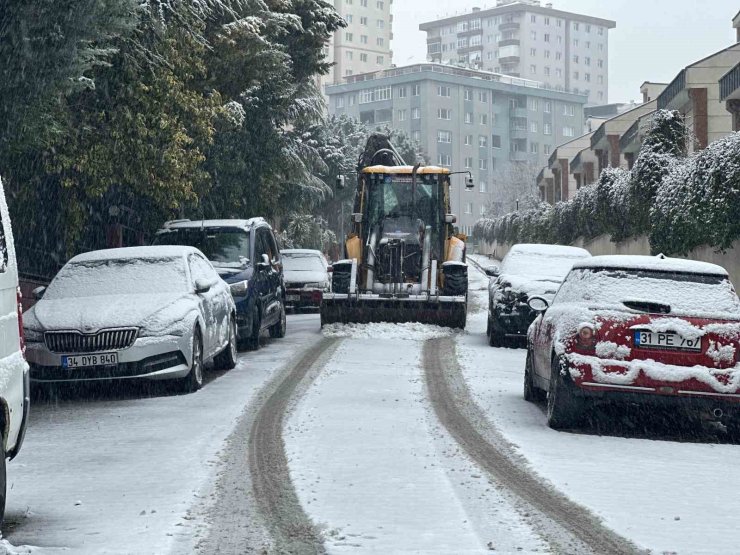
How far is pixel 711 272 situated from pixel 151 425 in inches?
196

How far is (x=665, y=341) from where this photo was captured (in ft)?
32.4

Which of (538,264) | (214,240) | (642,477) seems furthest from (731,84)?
(642,477)

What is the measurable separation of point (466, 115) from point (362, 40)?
98.6 ft

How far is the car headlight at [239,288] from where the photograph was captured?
17156mm

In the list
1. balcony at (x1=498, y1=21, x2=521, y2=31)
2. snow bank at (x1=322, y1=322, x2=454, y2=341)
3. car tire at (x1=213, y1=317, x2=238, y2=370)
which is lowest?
snow bank at (x1=322, y1=322, x2=454, y2=341)

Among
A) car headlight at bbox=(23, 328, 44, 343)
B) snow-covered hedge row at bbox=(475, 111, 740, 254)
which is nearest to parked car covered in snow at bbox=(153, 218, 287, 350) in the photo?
car headlight at bbox=(23, 328, 44, 343)

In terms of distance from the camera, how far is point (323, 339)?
63.8 feet

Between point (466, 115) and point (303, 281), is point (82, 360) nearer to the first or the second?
point (303, 281)

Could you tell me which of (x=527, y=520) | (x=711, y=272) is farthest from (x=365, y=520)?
(x=711, y=272)

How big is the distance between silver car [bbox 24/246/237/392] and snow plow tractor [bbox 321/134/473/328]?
6.78m

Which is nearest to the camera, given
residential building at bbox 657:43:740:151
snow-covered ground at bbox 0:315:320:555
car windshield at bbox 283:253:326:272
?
snow-covered ground at bbox 0:315:320:555

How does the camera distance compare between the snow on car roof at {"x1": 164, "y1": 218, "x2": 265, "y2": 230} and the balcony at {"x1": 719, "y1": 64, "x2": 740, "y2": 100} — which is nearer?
the snow on car roof at {"x1": 164, "y1": 218, "x2": 265, "y2": 230}

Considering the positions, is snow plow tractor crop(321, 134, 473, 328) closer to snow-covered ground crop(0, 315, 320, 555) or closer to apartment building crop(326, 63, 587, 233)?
snow-covered ground crop(0, 315, 320, 555)

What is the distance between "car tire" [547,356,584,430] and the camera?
10.1 m
